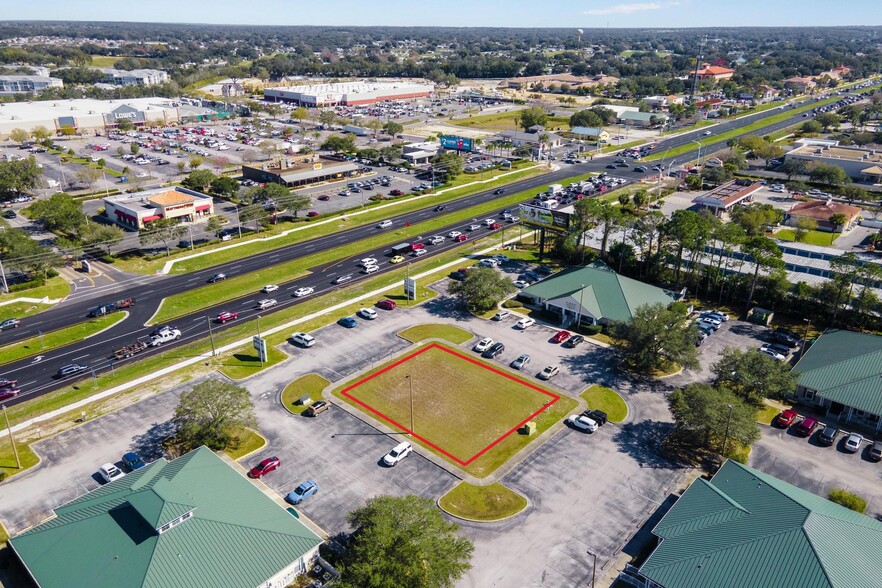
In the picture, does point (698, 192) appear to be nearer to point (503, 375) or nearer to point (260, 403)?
point (503, 375)

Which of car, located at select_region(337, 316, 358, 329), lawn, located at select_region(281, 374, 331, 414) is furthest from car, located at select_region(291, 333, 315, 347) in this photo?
lawn, located at select_region(281, 374, 331, 414)

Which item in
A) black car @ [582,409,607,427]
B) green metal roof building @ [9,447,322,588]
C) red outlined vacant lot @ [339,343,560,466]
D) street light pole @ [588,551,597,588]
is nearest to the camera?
green metal roof building @ [9,447,322,588]

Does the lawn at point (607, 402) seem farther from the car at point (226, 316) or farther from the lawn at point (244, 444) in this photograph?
the car at point (226, 316)

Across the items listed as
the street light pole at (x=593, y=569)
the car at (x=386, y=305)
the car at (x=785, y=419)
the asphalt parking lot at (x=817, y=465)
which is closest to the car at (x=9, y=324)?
the car at (x=386, y=305)

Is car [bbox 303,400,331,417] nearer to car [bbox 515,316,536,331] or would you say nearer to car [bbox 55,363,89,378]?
car [bbox 515,316,536,331]

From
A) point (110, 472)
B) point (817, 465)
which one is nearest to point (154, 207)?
point (110, 472)

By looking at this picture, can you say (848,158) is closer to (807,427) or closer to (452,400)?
(807,427)

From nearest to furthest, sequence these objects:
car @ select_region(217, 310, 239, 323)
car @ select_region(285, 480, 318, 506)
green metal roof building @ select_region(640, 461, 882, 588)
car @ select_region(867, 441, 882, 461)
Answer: green metal roof building @ select_region(640, 461, 882, 588), car @ select_region(285, 480, 318, 506), car @ select_region(867, 441, 882, 461), car @ select_region(217, 310, 239, 323)

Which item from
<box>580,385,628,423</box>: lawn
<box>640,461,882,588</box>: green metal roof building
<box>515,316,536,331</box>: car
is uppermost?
<box>640,461,882,588</box>: green metal roof building
